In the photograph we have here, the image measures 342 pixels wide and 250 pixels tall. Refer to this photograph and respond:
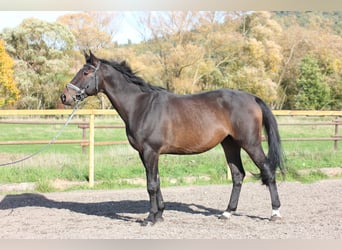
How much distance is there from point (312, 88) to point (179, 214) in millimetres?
27247

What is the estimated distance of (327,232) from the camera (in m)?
4.66

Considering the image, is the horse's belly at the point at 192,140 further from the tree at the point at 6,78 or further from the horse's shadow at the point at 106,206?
the tree at the point at 6,78

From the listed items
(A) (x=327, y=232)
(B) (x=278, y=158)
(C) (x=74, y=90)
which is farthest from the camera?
(B) (x=278, y=158)

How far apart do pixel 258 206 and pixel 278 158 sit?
3.55 ft

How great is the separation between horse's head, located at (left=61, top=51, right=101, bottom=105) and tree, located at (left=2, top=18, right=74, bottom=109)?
66.7ft

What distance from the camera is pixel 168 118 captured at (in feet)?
17.0

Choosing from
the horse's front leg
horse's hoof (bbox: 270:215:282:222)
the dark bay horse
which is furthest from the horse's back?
horse's hoof (bbox: 270:215:282:222)

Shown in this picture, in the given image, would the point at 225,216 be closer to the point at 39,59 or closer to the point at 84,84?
the point at 84,84

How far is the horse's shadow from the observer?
5863mm

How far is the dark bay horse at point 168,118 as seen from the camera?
5.11 metres

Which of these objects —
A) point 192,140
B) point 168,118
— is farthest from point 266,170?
point 168,118

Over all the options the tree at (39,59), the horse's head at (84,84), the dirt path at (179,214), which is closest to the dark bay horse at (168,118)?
the horse's head at (84,84)

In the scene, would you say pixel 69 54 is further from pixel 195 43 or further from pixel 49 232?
pixel 49 232

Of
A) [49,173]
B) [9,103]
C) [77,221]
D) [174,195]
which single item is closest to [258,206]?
[174,195]
